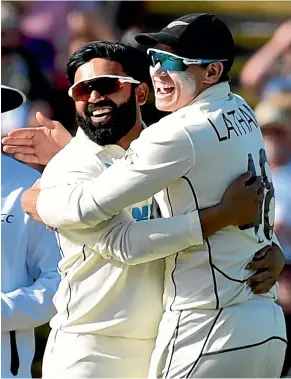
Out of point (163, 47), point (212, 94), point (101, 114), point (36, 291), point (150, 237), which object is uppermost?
point (163, 47)

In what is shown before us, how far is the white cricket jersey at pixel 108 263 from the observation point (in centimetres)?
279

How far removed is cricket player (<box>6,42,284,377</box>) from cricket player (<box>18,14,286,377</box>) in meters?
0.07

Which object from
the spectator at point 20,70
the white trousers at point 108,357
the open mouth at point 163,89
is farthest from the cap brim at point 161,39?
the spectator at point 20,70

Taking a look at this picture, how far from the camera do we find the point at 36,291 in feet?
12.2

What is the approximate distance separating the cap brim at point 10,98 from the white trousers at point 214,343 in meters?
1.46

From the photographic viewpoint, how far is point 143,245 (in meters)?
2.78

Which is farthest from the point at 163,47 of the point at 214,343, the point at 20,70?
the point at 20,70

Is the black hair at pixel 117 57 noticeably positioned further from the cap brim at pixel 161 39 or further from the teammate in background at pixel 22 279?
the teammate in background at pixel 22 279

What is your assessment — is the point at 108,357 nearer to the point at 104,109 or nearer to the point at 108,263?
the point at 108,263

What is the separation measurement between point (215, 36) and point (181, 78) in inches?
6.3

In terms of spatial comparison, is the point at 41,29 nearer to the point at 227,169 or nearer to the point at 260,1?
the point at 260,1

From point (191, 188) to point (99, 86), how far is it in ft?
1.97

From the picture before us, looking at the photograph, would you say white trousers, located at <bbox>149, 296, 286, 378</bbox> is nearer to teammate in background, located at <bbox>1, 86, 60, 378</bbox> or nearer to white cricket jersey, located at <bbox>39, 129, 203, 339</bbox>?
white cricket jersey, located at <bbox>39, 129, 203, 339</bbox>

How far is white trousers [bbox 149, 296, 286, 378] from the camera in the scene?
2.75 metres
